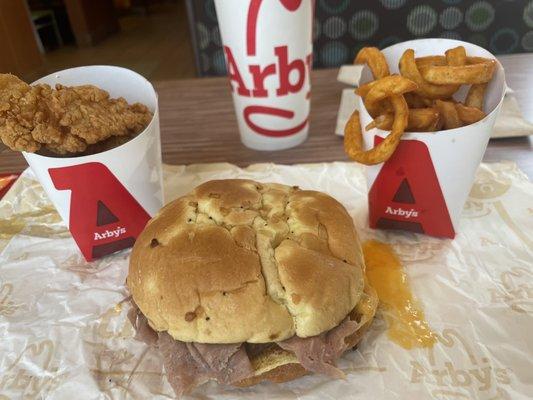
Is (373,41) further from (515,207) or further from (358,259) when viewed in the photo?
(358,259)

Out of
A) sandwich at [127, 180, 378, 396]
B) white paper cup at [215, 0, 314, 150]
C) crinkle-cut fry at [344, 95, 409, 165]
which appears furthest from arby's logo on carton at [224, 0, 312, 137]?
sandwich at [127, 180, 378, 396]

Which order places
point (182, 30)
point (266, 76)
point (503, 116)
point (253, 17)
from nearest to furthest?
point (253, 17) → point (266, 76) → point (503, 116) → point (182, 30)

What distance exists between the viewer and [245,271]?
91 cm

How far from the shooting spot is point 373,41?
9.13 ft

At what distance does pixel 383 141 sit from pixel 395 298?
377 mm

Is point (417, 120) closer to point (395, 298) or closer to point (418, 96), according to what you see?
point (418, 96)

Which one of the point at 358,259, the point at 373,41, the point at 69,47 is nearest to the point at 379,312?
the point at 358,259

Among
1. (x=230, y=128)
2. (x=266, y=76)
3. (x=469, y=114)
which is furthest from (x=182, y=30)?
(x=469, y=114)

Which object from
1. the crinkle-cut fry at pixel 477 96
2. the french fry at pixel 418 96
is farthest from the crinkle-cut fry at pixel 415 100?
the crinkle-cut fry at pixel 477 96

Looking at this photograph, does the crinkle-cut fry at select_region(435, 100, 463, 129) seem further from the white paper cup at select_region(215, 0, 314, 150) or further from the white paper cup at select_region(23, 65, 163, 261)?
the white paper cup at select_region(23, 65, 163, 261)

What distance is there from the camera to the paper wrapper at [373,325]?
93 cm

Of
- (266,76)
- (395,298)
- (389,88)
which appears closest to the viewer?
(389,88)

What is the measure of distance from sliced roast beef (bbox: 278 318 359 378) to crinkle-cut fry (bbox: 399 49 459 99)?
1.86 ft

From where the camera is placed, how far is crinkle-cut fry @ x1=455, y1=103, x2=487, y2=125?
1050 mm
